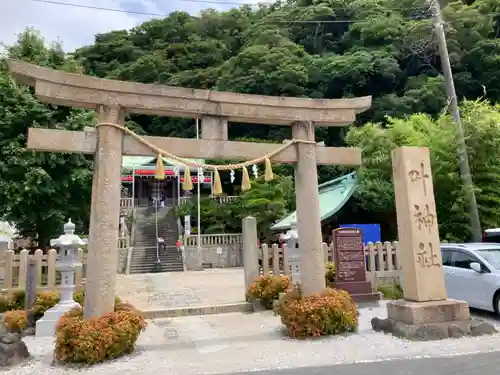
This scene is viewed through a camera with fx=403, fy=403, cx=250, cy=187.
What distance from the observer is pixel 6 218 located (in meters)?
14.4

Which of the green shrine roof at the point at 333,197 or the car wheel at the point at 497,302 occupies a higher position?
the green shrine roof at the point at 333,197

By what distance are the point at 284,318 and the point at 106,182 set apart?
4003 millimetres

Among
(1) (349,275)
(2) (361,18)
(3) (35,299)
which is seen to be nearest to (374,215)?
(1) (349,275)

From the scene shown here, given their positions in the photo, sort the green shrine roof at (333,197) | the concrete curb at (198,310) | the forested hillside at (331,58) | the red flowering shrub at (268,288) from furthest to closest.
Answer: the forested hillside at (331,58) < the green shrine roof at (333,197) < the red flowering shrub at (268,288) < the concrete curb at (198,310)

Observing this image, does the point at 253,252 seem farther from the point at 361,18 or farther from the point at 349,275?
the point at 361,18

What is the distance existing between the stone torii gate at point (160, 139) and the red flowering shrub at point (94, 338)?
26 centimetres

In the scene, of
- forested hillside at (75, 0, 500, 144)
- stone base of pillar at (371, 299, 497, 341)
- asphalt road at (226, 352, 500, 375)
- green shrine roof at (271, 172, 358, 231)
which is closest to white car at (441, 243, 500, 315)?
stone base of pillar at (371, 299, 497, 341)

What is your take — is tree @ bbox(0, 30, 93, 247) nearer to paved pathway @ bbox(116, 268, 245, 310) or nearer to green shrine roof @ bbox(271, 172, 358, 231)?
paved pathway @ bbox(116, 268, 245, 310)

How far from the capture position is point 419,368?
5.37 m

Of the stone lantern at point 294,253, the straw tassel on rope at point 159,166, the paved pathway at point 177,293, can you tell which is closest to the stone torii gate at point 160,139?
the straw tassel on rope at point 159,166

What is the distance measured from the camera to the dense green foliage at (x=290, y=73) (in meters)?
14.5

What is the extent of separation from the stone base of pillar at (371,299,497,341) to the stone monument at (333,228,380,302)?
3.51m

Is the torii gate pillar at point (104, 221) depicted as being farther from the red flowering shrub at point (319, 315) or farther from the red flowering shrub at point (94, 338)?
the red flowering shrub at point (319, 315)

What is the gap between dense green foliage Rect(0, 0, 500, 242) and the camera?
14.5 metres
